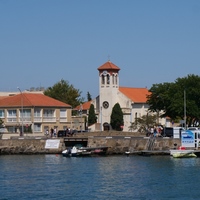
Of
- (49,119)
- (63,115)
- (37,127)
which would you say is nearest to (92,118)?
(63,115)

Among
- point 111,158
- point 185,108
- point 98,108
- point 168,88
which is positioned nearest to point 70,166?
point 111,158

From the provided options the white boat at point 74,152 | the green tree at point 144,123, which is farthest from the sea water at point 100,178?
the green tree at point 144,123

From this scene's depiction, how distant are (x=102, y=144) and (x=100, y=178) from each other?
3066 centimetres

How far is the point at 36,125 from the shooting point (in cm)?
12988

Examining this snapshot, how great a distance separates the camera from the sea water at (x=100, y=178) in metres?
60.8

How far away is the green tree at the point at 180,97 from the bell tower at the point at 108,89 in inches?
795

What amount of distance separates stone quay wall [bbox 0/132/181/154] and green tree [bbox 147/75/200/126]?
16005 mm

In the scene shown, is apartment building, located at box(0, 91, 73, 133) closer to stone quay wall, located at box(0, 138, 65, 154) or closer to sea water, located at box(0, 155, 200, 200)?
stone quay wall, located at box(0, 138, 65, 154)

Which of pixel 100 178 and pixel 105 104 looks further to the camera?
pixel 105 104

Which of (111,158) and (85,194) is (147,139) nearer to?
(111,158)

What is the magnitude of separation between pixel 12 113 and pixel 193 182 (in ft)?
219

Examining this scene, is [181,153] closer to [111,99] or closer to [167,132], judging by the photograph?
[167,132]

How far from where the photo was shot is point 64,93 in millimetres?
176625

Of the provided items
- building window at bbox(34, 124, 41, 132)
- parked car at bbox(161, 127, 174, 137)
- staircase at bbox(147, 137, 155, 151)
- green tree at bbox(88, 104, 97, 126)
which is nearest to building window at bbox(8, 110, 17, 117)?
building window at bbox(34, 124, 41, 132)
